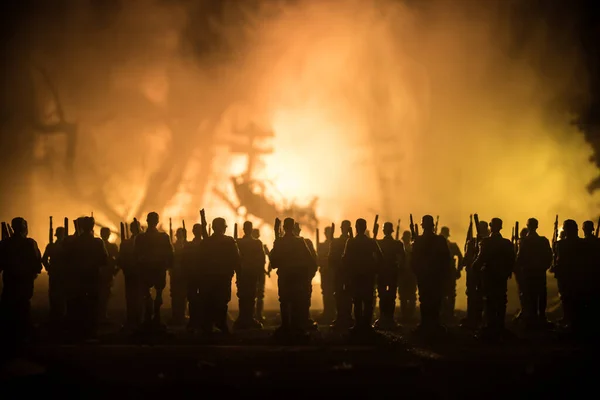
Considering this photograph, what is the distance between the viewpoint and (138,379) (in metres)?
7.30

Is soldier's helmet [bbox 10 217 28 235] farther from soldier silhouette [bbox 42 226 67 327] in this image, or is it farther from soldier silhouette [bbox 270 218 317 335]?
soldier silhouette [bbox 270 218 317 335]

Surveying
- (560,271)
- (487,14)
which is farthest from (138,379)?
(487,14)

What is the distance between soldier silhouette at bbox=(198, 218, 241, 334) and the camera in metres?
11.2

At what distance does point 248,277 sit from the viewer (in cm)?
1334

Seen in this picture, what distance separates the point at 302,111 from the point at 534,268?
1819cm

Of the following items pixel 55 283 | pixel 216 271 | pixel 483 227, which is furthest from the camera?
pixel 483 227

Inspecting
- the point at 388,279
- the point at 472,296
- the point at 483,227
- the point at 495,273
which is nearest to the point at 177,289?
the point at 388,279

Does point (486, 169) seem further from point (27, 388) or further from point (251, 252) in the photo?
point (27, 388)

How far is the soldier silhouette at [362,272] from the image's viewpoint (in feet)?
35.3

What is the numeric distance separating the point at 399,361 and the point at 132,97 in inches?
901

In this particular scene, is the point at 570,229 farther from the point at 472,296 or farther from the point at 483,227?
the point at 472,296

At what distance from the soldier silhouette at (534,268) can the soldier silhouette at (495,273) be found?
2.17 m

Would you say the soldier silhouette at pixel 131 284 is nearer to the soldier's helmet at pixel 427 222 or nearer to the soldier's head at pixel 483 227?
the soldier's helmet at pixel 427 222

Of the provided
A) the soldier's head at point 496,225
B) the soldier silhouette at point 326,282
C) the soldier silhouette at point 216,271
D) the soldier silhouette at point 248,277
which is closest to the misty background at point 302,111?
the soldier silhouette at point 326,282
